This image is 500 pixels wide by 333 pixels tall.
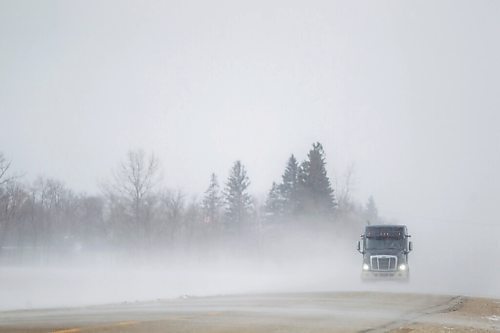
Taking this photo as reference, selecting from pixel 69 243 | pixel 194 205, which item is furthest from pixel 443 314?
pixel 194 205

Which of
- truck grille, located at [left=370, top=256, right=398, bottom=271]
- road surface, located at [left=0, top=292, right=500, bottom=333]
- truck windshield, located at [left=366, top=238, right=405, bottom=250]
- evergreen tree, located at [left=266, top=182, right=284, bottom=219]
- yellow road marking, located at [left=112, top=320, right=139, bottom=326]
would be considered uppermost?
evergreen tree, located at [left=266, top=182, right=284, bottom=219]

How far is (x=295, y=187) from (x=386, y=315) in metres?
75.9

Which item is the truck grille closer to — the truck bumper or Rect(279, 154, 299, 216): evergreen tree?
the truck bumper

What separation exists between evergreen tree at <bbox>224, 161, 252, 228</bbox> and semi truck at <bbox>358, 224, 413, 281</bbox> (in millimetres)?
66553

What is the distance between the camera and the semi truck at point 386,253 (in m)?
36.7

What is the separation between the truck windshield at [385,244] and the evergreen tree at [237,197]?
2628 inches

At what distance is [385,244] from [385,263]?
53.9 inches

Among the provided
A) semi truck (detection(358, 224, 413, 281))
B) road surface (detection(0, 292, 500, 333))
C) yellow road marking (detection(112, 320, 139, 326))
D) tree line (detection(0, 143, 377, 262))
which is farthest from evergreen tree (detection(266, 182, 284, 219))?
yellow road marking (detection(112, 320, 139, 326))

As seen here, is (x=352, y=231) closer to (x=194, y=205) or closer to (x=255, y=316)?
(x=194, y=205)

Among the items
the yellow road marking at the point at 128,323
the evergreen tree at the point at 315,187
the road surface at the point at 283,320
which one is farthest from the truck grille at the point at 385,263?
the evergreen tree at the point at 315,187

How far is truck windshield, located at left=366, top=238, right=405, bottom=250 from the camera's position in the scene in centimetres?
3753

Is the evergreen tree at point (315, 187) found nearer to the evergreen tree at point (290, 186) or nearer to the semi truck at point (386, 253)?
the evergreen tree at point (290, 186)

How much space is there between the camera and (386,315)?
17.0 metres

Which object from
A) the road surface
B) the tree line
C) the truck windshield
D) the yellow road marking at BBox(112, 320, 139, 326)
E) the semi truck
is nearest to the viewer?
the road surface
